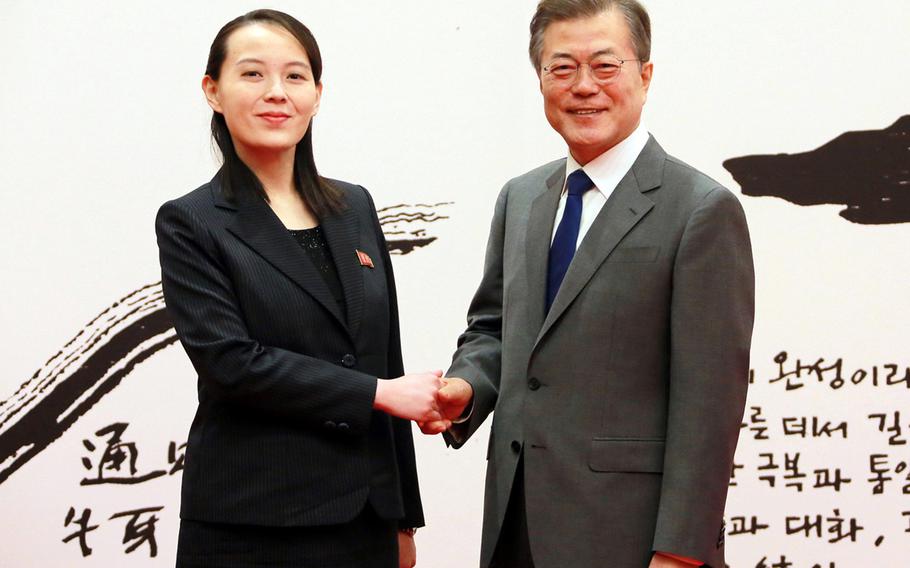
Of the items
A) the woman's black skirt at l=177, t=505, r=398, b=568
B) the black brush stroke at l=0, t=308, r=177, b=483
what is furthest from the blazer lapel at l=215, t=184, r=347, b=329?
the black brush stroke at l=0, t=308, r=177, b=483

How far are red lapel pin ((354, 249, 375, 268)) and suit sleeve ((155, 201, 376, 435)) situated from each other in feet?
0.71

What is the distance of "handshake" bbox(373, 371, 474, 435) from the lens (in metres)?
1.73

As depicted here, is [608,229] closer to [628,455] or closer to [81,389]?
[628,455]

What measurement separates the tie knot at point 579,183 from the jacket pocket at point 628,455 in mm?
456

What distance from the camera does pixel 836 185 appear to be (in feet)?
9.65

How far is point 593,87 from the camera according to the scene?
173cm

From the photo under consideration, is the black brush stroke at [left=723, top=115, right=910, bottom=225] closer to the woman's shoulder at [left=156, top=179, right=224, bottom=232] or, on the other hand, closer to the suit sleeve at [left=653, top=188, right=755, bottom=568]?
the suit sleeve at [left=653, top=188, right=755, bottom=568]

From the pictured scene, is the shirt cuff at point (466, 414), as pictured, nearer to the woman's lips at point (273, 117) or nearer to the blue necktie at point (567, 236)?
the blue necktie at point (567, 236)

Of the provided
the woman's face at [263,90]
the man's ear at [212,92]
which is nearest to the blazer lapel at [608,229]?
the woman's face at [263,90]

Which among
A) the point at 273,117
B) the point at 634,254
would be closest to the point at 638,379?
the point at 634,254

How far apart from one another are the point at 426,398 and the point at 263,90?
63cm

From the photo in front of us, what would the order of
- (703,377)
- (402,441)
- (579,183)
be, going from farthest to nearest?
(402,441), (579,183), (703,377)

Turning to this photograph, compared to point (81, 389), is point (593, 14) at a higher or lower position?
higher

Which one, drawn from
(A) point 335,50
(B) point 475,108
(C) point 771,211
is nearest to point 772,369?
(C) point 771,211
